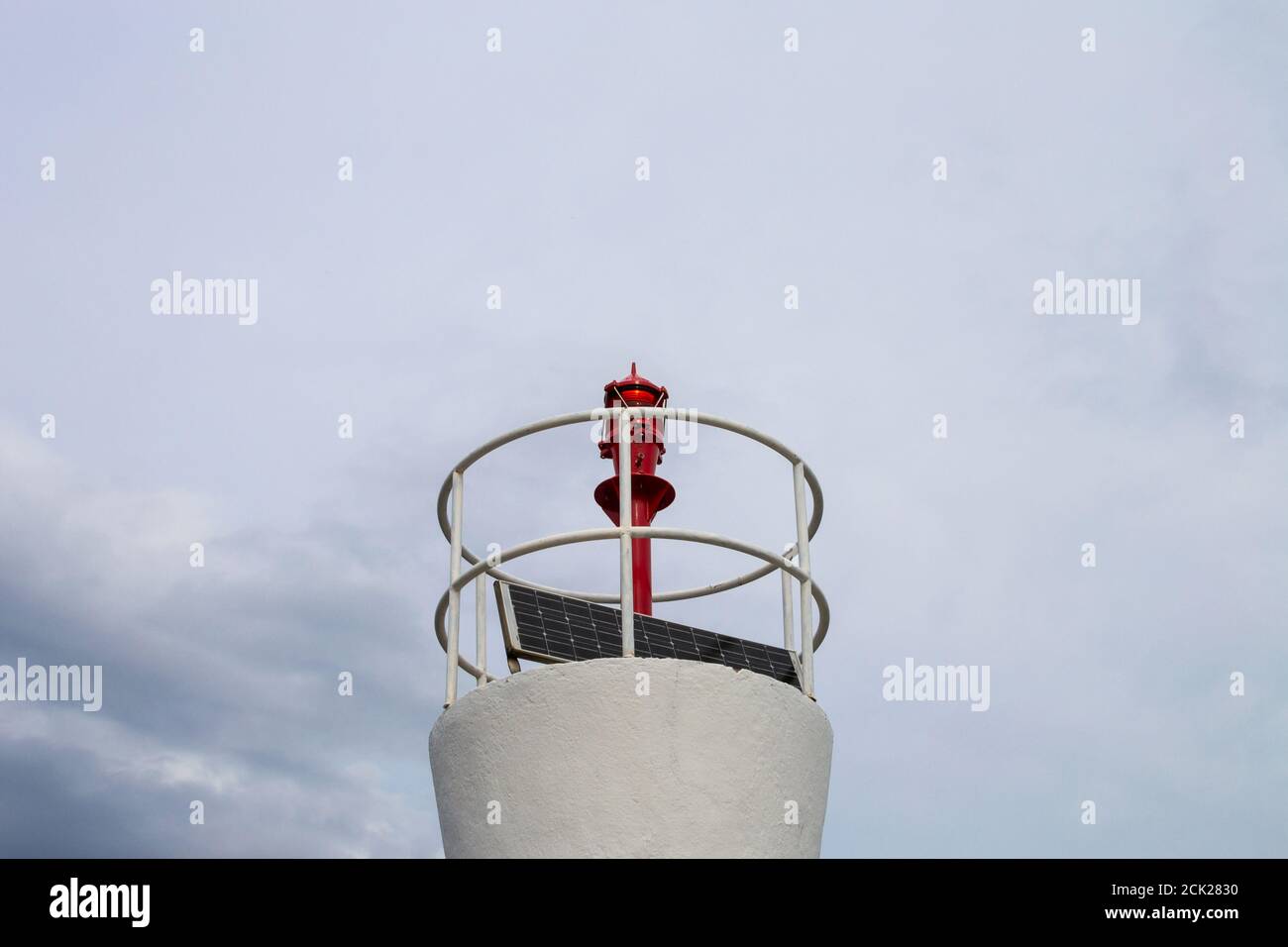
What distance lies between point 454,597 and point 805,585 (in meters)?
2.56

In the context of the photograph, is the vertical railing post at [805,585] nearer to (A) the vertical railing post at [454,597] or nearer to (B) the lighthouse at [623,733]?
(B) the lighthouse at [623,733]

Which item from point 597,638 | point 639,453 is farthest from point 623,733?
point 639,453

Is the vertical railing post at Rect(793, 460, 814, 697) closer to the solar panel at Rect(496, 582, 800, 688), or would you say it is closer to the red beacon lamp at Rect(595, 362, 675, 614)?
the solar panel at Rect(496, 582, 800, 688)

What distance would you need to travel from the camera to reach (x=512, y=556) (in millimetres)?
10430

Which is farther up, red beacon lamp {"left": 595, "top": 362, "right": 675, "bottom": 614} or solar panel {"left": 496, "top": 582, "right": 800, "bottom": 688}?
red beacon lamp {"left": 595, "top": 362, "right": 675, "bottom": 614}

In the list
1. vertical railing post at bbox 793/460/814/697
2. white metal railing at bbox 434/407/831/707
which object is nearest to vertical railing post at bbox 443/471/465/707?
white metal railing at bbox 434/407/831/707

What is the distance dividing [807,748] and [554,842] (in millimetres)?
1924

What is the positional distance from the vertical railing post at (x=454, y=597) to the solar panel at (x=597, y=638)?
1.06 ft

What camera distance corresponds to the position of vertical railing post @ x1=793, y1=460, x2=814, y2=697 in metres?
10.8

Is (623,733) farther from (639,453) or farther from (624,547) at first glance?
(639,453)

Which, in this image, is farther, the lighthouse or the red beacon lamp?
the red beacon lamp

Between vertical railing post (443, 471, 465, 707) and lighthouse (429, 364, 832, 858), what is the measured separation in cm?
1
